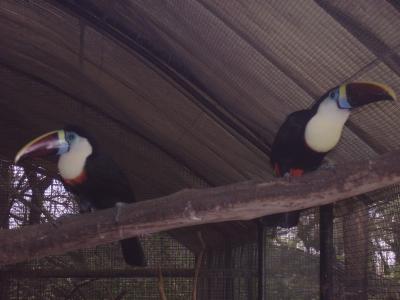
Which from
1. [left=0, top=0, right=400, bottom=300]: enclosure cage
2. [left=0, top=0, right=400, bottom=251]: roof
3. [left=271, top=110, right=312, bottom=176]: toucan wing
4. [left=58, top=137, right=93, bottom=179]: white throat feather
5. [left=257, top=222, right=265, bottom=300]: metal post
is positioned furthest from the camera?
[left=257, top=222, right=265, bottom=300]: metal post

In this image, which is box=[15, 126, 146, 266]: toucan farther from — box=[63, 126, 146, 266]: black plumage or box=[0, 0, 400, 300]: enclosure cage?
box=[0, 0, 400, 300]: enclosure cage

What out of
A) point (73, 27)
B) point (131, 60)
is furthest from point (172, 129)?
point (73, 27)

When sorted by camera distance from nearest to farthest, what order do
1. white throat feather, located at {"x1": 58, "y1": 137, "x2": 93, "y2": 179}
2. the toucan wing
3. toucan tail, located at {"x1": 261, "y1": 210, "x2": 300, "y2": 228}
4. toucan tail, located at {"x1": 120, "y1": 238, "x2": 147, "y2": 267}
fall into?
the toucan wing → toucan tail, located at {"x1": 261, "y1": 210, "x2": 300, "y2": 228} → toucan tail, located at {"x1": 120, "y1": 238, "x2": 147, "y2": 267} → white throat feather, located at {"x1": 58, "y1": 137, "x2": 93, "y2": 179}

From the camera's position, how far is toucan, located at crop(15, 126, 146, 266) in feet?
9.79

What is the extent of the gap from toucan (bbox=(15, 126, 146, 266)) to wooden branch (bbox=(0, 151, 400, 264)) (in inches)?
23.4

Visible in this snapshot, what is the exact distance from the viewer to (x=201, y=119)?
3148 mm

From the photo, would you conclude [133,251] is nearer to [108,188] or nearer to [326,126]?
[108,188]

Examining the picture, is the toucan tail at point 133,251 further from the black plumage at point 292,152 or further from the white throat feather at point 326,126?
the white throat feather at point 326,126

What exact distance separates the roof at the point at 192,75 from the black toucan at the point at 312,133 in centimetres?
7

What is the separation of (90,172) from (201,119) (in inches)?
25.3

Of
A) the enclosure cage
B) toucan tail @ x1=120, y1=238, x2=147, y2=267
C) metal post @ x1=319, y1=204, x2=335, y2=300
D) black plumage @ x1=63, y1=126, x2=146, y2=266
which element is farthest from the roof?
toucan tail @ x1=120, y1=238, x2=147, y2=267

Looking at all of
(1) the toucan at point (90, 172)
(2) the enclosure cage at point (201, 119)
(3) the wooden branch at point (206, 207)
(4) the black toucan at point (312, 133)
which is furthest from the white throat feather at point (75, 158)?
(4) the black toucan at point (312, 133)

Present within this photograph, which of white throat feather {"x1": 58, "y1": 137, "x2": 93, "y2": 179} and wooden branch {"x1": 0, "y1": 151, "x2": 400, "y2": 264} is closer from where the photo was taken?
wooden branch {"x1": 0, "y1": 151, "x2": 400, "y2": 264}

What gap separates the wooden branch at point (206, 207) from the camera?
6.38ft
